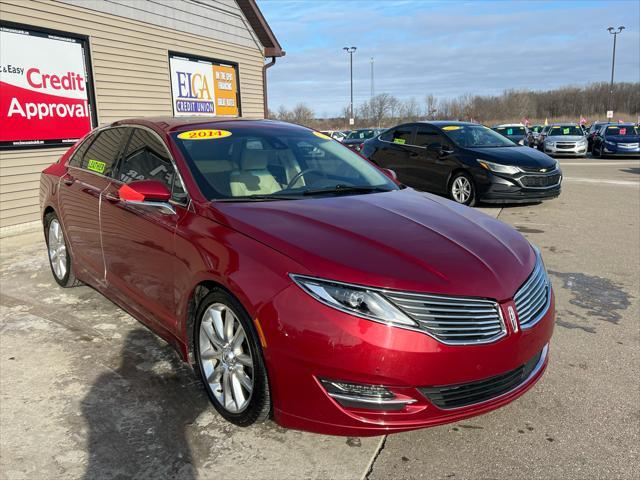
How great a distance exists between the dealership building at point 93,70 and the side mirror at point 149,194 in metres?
5.73

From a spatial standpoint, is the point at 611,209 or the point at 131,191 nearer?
the point at 131,191

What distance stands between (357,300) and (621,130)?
26.0 m

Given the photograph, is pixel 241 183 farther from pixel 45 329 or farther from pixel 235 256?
pixel 45 329

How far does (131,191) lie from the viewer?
10.2ft

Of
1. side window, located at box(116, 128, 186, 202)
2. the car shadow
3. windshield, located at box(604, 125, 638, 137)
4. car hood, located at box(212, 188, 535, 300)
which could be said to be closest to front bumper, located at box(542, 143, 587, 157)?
windshield, located at box(604, 125, 638, 137)

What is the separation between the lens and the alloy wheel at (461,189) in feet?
31.6

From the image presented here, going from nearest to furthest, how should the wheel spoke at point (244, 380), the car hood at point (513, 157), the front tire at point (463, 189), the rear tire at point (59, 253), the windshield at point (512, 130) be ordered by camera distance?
the wheel spoke at point (244, 380)
the rear tire at point (59, 253)
the car hood at point (513, 157)
the front tire at point (463, 189)
the windshield at point (512, 130)

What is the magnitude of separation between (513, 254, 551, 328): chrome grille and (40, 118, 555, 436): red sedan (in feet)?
0.04

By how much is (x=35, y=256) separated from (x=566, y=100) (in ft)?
337

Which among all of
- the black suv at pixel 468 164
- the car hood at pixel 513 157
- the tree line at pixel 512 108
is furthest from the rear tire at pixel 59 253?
the tree line at pixel 512 108

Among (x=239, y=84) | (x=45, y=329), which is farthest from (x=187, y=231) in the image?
(x=239, y=84)

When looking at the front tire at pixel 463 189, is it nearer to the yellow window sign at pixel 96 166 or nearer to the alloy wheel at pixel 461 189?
the alloy wheel at pixel 461 189

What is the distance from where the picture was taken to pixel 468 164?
375 inches

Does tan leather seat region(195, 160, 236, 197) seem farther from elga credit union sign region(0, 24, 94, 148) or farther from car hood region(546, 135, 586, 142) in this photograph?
car hood region(546, 135, 586, 142)
